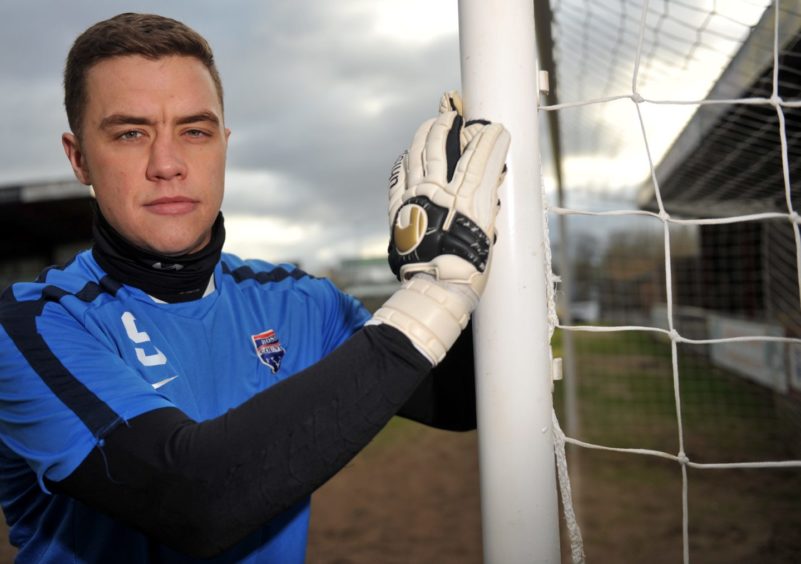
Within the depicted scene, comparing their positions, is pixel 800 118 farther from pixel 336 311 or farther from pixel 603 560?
A: pixel 336 311

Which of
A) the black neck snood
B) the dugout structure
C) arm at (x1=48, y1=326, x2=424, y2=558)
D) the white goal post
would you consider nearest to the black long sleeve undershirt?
arm at (x1=48, y1=326, x2=424, y2=558)

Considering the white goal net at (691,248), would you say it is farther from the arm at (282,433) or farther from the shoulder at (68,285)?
the shoulder at (68,285)

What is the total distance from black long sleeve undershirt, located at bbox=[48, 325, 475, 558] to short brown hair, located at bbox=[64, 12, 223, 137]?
0.74 m

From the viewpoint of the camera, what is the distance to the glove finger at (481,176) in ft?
3.28

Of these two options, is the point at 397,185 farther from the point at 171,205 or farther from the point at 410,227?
the point at 171,205

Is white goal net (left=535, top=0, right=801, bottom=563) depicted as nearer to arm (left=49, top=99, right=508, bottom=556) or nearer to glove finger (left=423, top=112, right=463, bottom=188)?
glove finger (left=423, top=112, right=463, bottom=188)

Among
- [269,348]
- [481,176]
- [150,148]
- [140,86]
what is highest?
[140,86]

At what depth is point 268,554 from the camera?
1338 millimetres

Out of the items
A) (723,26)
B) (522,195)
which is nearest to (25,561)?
(522,195)

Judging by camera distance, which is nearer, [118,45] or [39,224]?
[118,45]

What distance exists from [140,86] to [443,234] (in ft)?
2.28

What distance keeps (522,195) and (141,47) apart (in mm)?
812

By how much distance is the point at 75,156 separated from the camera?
1.36 metres

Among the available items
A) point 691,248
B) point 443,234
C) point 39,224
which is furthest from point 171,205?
point 39,224
